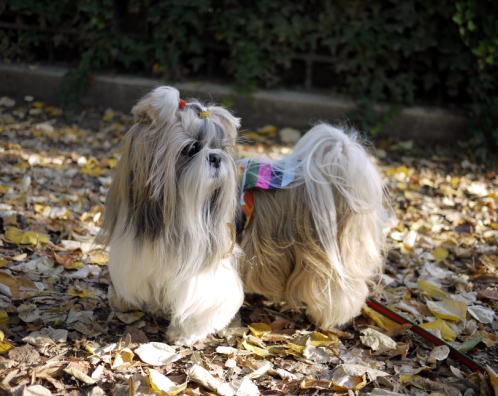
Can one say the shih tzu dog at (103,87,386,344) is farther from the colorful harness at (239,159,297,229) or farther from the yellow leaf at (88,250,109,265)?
the yellow leaf at (88,250,109,265)

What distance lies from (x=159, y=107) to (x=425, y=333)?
1.83m

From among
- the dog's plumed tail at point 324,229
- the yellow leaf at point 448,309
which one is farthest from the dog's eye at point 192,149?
the yellow leaf at point 448,309

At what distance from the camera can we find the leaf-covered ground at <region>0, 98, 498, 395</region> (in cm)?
257

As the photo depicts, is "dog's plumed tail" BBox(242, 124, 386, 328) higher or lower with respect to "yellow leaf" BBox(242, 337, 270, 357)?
higher

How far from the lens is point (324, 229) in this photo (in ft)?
9.26

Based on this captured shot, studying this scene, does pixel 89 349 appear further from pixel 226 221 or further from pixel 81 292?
pixel 226 221

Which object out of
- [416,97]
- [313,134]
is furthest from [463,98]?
[313,134]

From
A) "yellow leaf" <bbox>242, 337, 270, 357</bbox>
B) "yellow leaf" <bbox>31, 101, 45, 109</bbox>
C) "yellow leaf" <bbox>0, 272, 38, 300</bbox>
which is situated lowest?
"yellow leaf" <bbox>242, 337, 270, 357</bbox>

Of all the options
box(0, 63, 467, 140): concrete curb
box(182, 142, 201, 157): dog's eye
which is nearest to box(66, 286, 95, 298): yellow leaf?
box(182, 142, 201, 157): dog's eye

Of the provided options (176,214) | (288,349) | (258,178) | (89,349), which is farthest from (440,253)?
(89,349)

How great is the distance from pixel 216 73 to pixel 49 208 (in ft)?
9.14

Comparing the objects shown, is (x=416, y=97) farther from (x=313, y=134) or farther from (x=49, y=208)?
(x=49, y=208)

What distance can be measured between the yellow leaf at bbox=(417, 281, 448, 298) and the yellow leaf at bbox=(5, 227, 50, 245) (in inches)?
93.8

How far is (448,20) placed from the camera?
5.21 m
